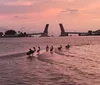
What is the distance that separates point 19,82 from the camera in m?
19.7

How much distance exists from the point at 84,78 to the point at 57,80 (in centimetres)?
209

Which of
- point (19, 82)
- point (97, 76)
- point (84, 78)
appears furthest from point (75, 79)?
point (19, 82)

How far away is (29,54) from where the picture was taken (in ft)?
137

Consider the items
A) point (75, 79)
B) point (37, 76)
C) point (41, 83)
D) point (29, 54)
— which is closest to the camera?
point (41, 83)

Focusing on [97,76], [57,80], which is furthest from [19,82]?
[97,76]

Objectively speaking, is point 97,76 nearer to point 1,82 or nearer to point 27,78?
point 27,78

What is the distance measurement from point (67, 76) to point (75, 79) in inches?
46.9

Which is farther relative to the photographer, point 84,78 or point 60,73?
point 60,73

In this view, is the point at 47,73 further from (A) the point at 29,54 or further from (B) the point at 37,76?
(A) the point at 29,54

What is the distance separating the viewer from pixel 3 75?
2259 centimetres

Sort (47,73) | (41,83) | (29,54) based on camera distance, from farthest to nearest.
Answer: (29,54) < (47,73) < (41,83)

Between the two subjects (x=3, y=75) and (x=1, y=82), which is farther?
(x=3, y=75)

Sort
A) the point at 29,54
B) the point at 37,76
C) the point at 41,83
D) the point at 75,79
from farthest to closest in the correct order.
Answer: the point at 29,54 → the point at 37,76 → the point at 75,79 → the point at 41,83

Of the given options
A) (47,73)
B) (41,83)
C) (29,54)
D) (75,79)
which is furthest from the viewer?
(29,54)
